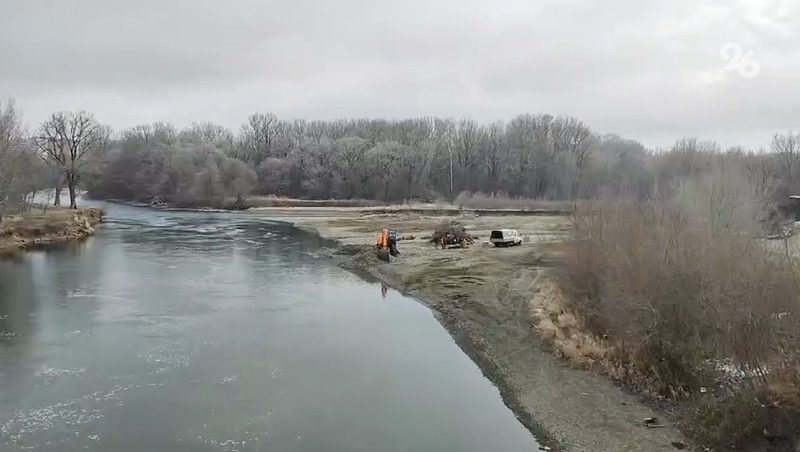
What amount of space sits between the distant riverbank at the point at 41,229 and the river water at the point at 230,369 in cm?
1341

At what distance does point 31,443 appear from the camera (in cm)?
1249

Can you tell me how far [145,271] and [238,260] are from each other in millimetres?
6451

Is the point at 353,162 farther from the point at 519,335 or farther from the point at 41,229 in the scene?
the point at 519,335

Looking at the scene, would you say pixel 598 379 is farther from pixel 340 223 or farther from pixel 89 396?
pixel 340 223

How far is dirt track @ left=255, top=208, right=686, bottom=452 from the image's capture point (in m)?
14.0

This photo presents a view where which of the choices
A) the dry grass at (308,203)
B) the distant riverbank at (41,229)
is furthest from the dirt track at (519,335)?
the dry grass at (308,203)

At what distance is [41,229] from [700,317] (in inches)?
1895

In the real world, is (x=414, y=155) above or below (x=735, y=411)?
above

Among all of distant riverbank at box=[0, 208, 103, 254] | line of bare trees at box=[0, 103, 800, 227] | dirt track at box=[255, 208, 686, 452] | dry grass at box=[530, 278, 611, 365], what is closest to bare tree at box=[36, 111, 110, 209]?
line of bare trees at box=[0, 103, 800, 227]

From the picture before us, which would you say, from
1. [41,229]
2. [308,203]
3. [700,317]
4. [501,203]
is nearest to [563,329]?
[700,317]

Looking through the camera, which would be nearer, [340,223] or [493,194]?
[340,223]

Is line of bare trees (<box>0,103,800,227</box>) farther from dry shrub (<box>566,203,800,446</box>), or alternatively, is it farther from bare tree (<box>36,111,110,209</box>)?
dry shrub (<box>566,203,800,446</box>)

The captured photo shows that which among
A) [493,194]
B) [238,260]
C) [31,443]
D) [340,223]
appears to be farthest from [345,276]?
[493,194]

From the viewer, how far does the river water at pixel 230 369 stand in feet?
44.1
